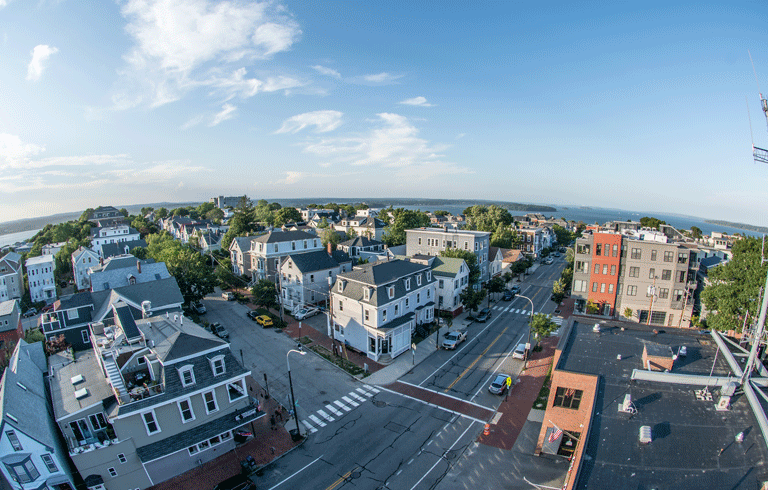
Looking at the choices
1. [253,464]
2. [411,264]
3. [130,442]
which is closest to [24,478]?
[130,442]

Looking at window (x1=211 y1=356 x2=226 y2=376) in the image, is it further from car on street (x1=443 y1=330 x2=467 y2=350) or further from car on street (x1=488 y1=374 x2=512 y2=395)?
car on street (x1=443 y1=330 x2=467 y2=350)

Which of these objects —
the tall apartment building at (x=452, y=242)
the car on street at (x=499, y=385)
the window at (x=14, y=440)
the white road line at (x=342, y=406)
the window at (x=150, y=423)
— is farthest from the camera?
the tall apartment building at (x=452, y=242)

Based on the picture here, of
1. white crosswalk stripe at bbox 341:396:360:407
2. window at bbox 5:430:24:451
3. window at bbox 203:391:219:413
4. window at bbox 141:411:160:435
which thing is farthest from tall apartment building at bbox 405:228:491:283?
window at bbox 5:430:24:451

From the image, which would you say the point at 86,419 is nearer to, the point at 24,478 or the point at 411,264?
the point at 24,478

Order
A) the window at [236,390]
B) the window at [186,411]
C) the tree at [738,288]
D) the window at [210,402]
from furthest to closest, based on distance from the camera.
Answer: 1. the tree at [738,288]
2. the window at [236,390]
3. the window at [210,402]
4. the window at [186,411]

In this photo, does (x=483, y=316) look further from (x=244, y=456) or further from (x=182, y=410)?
(x=182, y=410)

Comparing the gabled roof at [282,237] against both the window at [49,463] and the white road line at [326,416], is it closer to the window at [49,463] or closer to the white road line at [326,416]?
the white road line at [326,416]

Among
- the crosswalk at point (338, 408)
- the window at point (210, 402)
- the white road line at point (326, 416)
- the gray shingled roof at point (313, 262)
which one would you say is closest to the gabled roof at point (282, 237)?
the gray shingled roof at point (313, 262)
